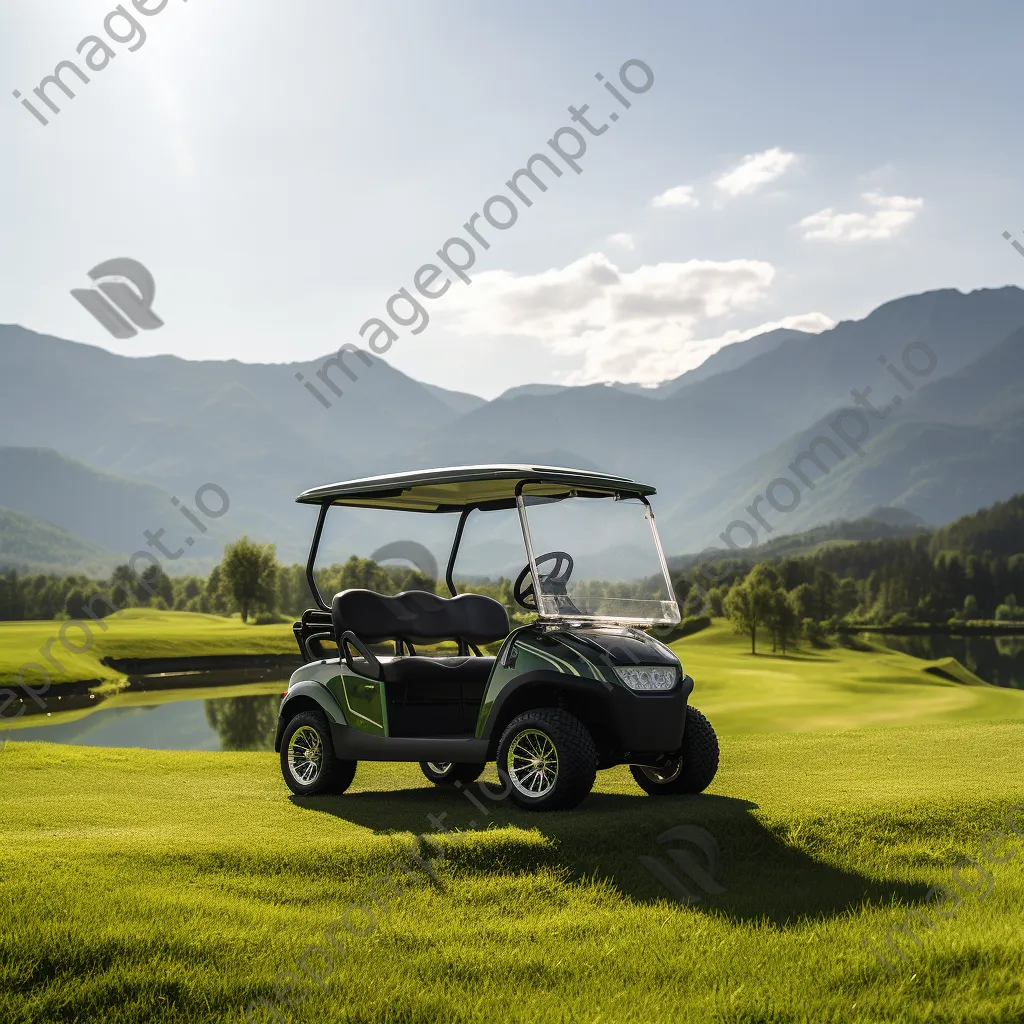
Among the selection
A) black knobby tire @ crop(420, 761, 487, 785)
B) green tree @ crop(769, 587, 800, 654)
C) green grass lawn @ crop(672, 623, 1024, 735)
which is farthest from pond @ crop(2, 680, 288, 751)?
green tree @ crop(769, 587, 800, 654)

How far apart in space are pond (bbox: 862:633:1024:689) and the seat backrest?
7613 cm

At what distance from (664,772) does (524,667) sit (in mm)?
2054

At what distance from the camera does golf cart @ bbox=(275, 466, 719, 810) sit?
8.57 meters

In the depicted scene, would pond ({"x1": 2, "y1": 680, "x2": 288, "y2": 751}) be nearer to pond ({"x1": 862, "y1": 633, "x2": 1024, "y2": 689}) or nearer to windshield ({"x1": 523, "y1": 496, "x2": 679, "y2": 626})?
windshield ({"x1": 523, "y1": 496, "x2": 679, "y2": 626})

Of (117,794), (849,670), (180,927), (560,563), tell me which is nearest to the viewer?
(180,927)

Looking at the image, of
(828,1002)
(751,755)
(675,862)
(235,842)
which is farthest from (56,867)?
(751,755)

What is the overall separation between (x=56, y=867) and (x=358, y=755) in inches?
155

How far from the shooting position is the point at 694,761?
9562 millimetres

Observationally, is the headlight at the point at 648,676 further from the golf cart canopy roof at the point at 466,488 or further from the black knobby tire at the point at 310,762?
the black knobby tire at the point at 310,762

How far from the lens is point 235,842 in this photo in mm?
7613

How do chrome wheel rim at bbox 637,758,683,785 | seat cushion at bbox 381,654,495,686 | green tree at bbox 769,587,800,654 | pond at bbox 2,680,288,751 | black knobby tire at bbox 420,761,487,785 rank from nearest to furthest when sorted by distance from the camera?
chrome wheel rim at bbox 637,758,683,785
seat cushion at bbox 381,654,495,686
black knobby tire at bbox 420,761,487,785
pond at bbox 2,680,288,751
green tree at bbox 769,587,800,654

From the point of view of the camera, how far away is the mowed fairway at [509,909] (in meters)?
5.22

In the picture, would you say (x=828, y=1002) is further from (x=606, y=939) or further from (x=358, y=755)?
(x=358, y=755)

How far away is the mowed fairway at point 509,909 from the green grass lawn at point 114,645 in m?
42.9
